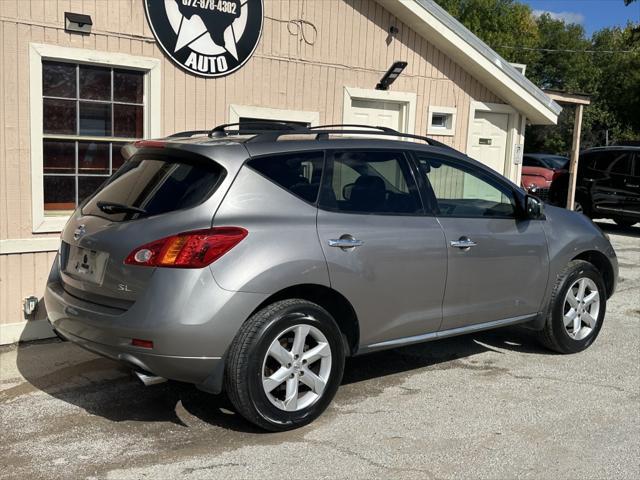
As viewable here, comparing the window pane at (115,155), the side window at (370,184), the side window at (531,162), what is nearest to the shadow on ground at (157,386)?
the side window at (370,184)

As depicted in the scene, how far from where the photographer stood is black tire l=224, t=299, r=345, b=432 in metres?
3.68

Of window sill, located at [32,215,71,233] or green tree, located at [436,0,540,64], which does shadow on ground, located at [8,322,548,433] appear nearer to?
window sill, located at [32,215,71,233]

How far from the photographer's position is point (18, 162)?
573 cm

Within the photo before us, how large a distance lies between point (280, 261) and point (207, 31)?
363cm

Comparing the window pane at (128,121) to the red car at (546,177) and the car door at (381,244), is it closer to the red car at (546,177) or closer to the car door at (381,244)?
the car door at (381,244)

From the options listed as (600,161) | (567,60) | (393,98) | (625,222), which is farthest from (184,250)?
(567,60)

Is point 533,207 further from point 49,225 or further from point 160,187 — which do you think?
point 49,225

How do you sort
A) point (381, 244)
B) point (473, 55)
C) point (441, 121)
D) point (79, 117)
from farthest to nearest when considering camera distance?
point (441, 121) < point (473, 55) < point (79, 117) < point (381, 244)

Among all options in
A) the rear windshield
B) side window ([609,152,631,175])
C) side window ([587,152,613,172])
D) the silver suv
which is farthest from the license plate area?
side window ([587,152,613,172])

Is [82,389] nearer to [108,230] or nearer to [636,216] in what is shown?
[108,230]

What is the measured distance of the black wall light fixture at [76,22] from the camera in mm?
5816

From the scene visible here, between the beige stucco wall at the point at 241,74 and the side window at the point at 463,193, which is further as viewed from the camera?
the beige stucco wall at the point at 241,74

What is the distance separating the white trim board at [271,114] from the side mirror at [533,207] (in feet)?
9.89

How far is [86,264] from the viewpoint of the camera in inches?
155
